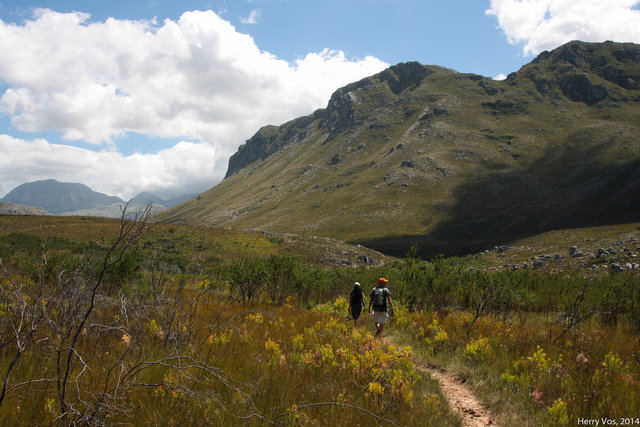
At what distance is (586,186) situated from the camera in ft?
248

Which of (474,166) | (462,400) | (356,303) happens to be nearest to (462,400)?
(462,400)

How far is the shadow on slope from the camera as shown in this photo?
6631cm

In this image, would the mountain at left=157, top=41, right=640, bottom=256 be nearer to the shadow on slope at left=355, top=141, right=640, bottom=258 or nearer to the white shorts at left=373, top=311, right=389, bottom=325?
the shadow on slope at left=355, top=141, right=640, bottom=258

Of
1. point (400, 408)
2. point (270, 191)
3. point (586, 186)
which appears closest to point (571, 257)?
point (400, 408)

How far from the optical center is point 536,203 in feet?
265

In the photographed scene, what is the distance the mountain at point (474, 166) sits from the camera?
76938 mm

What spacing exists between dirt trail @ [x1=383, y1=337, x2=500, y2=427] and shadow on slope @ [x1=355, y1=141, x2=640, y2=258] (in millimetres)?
63507

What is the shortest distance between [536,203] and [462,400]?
9249cm

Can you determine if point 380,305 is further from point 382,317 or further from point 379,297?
point 382,317

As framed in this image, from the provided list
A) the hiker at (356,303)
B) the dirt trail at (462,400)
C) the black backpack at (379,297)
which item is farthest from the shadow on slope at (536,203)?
the dirt trail at (462,400)

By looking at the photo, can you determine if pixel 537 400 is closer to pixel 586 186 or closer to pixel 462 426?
pixel 462 426

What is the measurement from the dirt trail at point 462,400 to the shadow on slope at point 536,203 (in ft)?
208

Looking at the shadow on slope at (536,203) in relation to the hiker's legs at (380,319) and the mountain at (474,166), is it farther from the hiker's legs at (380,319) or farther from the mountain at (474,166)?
the hiker's legs at (380,319)

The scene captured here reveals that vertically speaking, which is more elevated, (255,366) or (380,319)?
(255,366)
